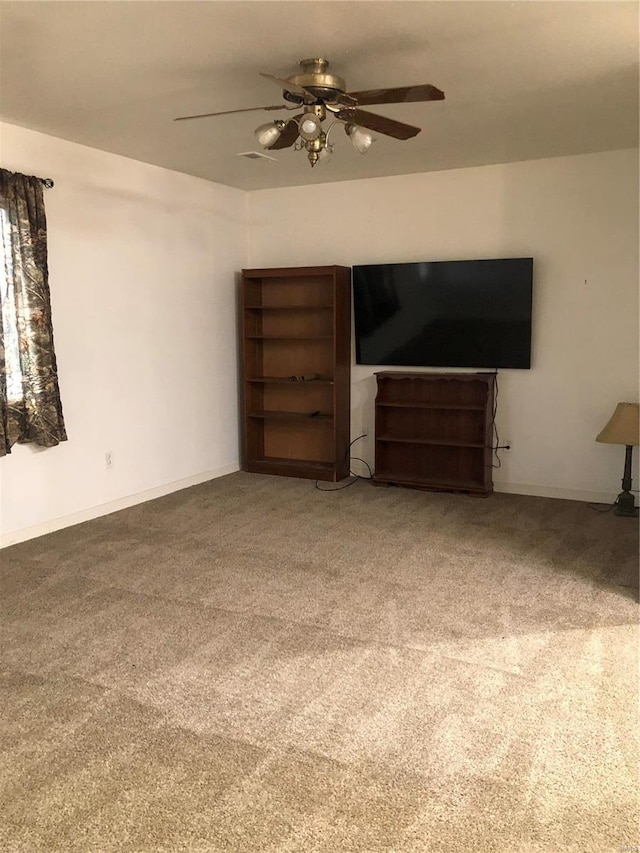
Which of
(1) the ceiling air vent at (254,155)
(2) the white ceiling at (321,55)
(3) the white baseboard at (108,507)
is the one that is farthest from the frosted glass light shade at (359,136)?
(3) the white baseboard at (108,507)

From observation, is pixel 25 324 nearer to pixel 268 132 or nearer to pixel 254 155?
pixel 254 155

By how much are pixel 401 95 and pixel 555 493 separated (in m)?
3.45

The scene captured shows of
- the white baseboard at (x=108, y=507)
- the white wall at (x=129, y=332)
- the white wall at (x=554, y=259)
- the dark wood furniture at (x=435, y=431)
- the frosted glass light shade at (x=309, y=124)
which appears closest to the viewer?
the frosted glass light shade at (x=309, y=124)

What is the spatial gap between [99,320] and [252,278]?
166cm

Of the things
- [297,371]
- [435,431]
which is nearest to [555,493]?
[435,431]

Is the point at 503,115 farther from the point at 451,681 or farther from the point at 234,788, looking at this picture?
the point at 234,788

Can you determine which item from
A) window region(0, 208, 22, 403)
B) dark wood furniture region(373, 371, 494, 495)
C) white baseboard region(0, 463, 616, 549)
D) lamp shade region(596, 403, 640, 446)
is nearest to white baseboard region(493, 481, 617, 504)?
white baseboard region(0, 463, 616, 549)

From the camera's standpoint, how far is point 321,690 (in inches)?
105

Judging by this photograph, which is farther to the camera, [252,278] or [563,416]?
[252,278]

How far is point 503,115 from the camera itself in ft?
13.2

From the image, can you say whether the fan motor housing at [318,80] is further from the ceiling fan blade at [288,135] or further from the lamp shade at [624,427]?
the lamp shade at [624,427]

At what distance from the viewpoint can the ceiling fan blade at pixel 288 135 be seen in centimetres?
319

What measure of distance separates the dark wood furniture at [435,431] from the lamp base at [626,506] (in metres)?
0.93

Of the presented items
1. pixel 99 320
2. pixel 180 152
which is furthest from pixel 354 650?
pixel 180 152
